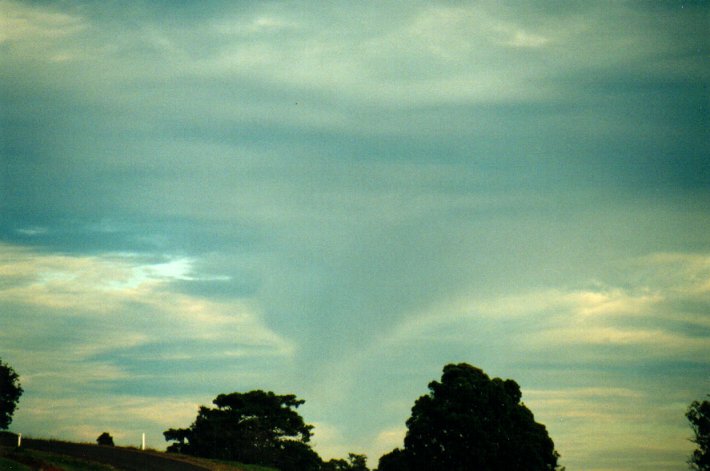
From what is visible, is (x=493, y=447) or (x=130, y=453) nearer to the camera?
(x=130, y=453)

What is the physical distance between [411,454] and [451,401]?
5.70 m

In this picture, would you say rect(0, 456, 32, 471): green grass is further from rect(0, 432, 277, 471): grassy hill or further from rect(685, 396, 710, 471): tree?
rect(685, 396, 710, 471): tree

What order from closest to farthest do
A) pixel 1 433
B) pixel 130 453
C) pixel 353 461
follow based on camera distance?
pixel 130 453 → pixel 1 433 → pixel 353 461

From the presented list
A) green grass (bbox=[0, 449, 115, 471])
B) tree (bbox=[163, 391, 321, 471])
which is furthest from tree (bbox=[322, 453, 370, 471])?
green grass (bbox=[0, 449, 115, 471])

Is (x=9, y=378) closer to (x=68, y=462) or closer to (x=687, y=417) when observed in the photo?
(x=68, y=462)

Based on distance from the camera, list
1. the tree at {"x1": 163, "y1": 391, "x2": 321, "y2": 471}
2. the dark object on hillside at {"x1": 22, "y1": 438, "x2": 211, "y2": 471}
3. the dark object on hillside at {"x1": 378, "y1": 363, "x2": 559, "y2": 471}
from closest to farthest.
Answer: the dark object on hillside at {"x1": 22, "y1": 438, "x2": 211, "y2": 471}
the dark object on hillside at {"x1": 378, "y1": 363, "x2": 559, "y2": 471}
the tree at {"x1": 163, "y1": 391, "x2": 321, "y2": 471}

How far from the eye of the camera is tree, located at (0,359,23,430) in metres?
77.4

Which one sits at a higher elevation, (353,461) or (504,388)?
(504,388)

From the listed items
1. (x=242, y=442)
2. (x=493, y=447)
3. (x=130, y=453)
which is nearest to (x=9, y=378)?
(x=242, y=442)

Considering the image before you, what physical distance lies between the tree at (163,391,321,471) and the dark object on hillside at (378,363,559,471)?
16.0m

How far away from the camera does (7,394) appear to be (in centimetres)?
7850

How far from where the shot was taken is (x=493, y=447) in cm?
6481

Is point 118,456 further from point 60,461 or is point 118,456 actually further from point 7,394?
point 7,394

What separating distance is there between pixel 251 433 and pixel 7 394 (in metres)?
25.1
